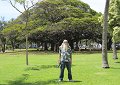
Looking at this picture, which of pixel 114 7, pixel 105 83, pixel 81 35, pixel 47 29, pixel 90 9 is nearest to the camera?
pixel 105 83

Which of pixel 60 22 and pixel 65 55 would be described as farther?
pixel 60 22

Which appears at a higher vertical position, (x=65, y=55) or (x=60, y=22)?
(x=60, y=22)

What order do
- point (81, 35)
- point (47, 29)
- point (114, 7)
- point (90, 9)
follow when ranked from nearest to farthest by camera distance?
point (114, 7)
point (47, 29)
point (81, 35)
point (90, 9)

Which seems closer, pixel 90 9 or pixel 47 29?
pixel 47 29

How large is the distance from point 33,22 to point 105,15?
36.4m

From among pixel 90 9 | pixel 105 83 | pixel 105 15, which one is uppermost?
pixel 90 9

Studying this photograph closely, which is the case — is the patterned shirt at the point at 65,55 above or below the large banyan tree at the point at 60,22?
below

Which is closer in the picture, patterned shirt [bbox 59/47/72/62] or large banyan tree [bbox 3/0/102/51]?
patterned shirt [bbox 59/47/72/62]

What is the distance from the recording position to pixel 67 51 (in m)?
16.8

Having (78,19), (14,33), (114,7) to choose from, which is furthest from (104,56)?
(14,33)

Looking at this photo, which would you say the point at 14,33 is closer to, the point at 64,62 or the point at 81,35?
the point at 81,35

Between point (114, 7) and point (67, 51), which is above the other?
point (114, 7)

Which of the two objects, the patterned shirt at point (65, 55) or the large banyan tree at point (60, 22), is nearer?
the patterned shirt at point (65, 55)

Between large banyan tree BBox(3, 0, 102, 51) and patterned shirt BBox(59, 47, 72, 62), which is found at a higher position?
large banyan tree BBox(3, 0, 102, 51)
